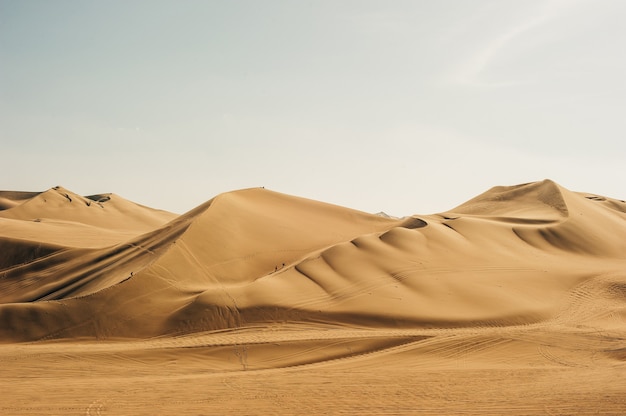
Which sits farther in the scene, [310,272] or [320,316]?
[310,272]

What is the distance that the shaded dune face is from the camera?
16.3 metres

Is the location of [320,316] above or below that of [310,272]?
below

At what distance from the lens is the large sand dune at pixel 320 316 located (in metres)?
9.73

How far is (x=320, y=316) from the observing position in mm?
16016

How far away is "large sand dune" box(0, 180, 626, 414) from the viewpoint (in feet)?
31.9

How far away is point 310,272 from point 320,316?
3134 millimetres

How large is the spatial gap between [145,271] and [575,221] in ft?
72.7

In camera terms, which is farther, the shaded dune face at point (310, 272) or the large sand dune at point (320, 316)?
the shaded dune face at point (310, 272)

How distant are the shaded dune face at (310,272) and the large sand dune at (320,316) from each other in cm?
8

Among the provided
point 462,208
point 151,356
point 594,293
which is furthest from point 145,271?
point 462,208

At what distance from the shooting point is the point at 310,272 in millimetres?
18969

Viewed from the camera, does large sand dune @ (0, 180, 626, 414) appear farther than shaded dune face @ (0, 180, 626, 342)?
No

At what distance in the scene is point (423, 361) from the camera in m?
12.5

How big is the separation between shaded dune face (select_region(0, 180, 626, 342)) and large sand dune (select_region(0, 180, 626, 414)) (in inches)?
3.2
